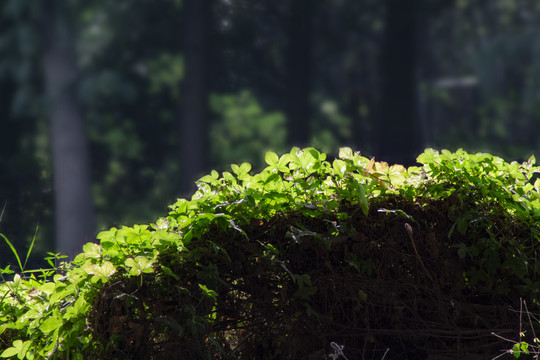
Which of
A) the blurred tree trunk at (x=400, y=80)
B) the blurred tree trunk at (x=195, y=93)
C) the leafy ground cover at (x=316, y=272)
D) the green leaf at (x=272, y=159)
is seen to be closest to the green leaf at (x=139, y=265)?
the leafy ground cover at (x=316, y=272)

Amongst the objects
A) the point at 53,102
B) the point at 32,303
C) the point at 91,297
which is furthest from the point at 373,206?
the point at 53,102

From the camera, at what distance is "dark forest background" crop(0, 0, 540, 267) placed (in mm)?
10109

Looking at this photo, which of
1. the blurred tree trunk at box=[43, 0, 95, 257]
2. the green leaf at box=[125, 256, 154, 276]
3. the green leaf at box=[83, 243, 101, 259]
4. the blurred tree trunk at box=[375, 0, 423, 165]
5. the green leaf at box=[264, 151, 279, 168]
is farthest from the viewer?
the blurred tree trunk at box=[375, 0, 423, 165]

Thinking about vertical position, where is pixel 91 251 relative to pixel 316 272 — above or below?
above

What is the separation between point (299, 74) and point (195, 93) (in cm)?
197

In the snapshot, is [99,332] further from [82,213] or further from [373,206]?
[82,213]

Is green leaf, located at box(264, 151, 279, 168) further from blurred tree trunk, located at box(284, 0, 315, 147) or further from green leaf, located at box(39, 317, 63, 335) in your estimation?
blurred tree trunk, located at box(284, 0, 315, 147)

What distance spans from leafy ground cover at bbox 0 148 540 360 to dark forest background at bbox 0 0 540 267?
7812 millimetres

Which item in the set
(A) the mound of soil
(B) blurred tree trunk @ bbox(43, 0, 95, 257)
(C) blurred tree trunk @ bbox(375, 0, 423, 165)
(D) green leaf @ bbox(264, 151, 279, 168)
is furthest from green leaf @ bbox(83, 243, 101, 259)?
(C) blurred tree trunk @ bbox(375, 0, 423, 165)

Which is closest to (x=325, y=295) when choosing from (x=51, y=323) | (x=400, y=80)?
A: (x=51, y=323)

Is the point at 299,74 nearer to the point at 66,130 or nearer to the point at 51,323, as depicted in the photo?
the point at 66,130

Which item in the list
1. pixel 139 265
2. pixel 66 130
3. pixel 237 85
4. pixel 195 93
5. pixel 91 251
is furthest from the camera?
pixel 195 93

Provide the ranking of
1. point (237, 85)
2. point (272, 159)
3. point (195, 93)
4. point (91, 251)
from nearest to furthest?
point (91, 251) < point (272, 159) < point (237, 85) < point (195, 93)

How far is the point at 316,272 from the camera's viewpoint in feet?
6.44
